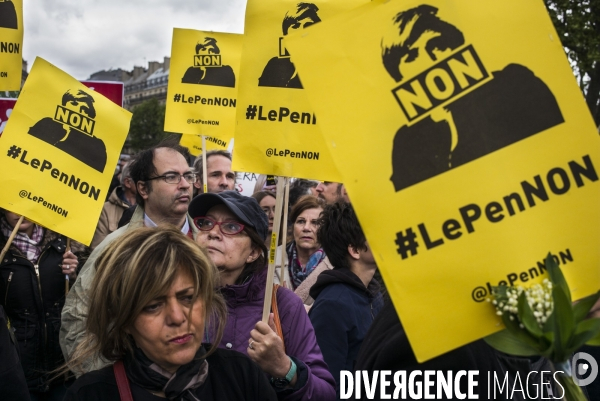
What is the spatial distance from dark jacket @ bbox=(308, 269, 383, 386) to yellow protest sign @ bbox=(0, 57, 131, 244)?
1.77 meters

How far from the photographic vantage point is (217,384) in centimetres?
230

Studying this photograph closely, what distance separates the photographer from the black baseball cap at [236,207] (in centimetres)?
324

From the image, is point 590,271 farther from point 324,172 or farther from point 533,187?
point 324,172

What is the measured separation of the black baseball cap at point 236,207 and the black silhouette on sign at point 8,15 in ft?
10.0

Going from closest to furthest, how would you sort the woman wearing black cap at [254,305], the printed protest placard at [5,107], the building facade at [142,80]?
the woman wearing black cap at [254,305]
the printed protest placard at [5,107]
the building facade at [142,80]

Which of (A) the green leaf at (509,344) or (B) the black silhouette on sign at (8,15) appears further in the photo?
(B) the black silhouette on sign at (8,15)

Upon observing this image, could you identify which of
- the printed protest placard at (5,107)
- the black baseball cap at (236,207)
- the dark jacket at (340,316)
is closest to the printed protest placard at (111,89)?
the printed protest placard at (5,107)

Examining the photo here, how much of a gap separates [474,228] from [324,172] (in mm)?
1633

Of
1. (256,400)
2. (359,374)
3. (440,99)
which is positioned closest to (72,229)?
(256,400)

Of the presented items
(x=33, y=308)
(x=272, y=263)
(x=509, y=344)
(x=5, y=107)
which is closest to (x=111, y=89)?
(x=5, y=107)

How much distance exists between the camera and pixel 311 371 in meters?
2.98

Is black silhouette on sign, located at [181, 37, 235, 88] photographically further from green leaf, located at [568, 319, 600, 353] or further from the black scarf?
green leaf, located at [568, 319, 600, 353]

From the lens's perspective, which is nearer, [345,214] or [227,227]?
[227,227]

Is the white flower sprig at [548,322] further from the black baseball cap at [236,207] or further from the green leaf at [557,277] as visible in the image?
the black baseball cap at [236,207]
